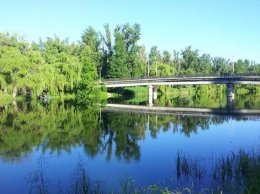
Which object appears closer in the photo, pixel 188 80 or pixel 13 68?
pixel 13 68

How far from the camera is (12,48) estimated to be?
59094 millimetres

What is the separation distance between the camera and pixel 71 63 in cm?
6819

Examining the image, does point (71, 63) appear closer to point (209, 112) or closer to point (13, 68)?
point (13, 68)

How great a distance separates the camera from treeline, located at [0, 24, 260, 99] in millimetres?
56062

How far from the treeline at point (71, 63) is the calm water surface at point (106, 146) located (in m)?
20.9

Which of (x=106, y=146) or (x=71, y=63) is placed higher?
(x=71, y=63)

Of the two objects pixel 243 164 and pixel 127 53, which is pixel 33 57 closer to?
pixel 127 53

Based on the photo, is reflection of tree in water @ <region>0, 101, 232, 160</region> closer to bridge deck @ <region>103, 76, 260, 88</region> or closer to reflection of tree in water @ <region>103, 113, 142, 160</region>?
reflection of tree in water @ <region>103, 113, 142, 160</region>

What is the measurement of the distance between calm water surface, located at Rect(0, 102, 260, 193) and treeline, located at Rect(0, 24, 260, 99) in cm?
2091

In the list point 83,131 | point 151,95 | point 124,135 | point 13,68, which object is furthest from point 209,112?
point 13,68

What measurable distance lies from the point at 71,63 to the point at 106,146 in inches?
1921

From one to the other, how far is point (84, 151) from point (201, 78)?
47444 millimetres

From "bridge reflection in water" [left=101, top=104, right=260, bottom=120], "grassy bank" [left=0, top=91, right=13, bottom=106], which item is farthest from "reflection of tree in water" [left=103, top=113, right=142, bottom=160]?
"grassy bank" [left=0, top=91, right=13, bottom=106]

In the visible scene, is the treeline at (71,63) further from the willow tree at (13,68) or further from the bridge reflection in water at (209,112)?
the bridge reflection in water at (209,112)
